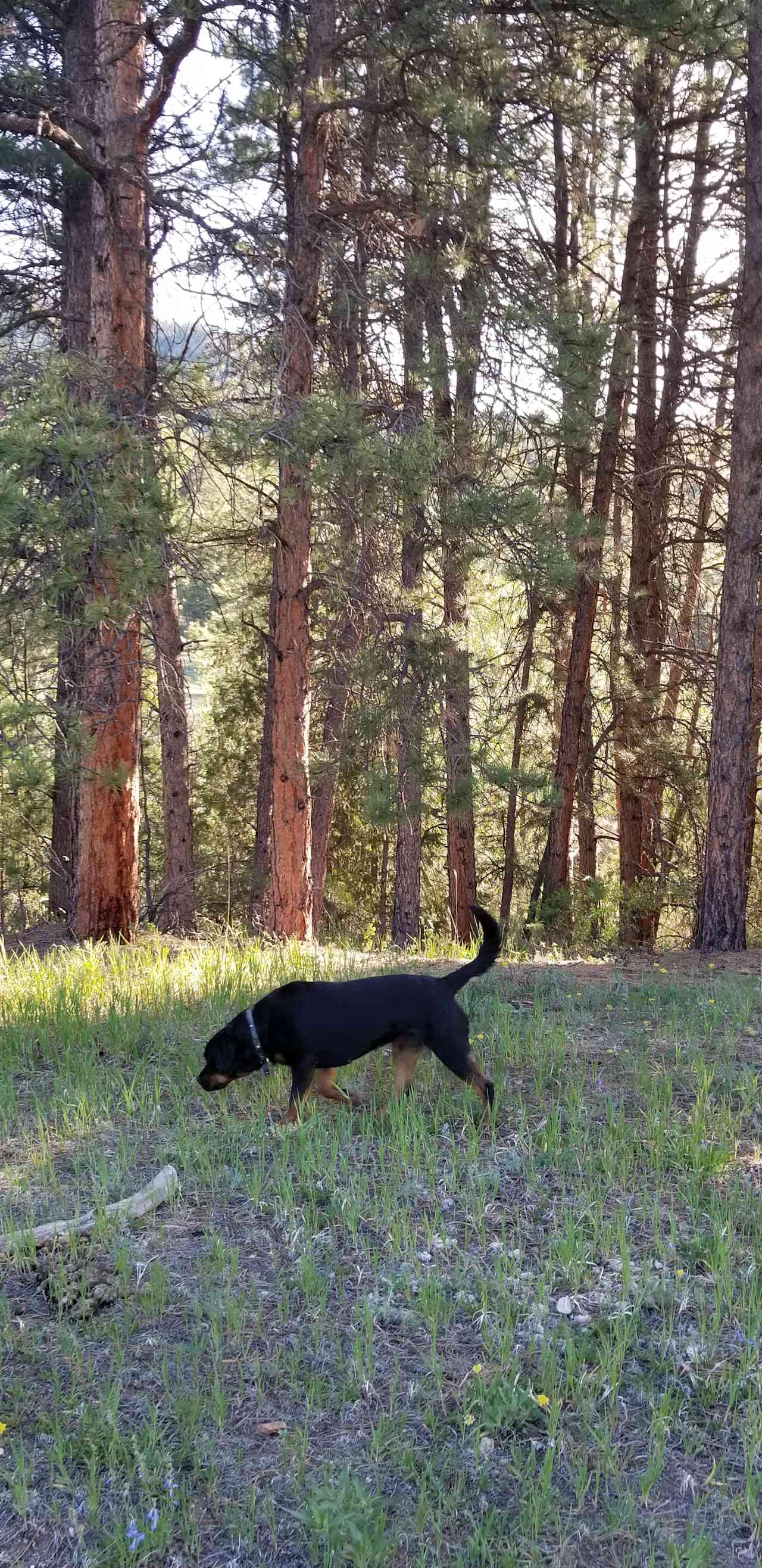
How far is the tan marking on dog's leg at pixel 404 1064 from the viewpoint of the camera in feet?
20.8

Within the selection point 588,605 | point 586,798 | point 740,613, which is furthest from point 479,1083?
point 586,798

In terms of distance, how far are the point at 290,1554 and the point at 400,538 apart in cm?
1147

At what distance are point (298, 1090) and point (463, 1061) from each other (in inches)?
33.1

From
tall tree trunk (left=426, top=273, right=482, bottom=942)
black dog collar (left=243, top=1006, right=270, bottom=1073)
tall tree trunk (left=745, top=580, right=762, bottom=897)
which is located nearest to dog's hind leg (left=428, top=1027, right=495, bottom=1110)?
black dog collar (left=243, top=1006, right=270, bottom=1073)

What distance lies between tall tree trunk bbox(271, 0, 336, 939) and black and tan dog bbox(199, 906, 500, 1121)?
6.21 meters

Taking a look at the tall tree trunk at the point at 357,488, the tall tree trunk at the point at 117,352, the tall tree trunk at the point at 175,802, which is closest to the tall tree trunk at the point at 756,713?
the tall tree trunk at the point at 357,488

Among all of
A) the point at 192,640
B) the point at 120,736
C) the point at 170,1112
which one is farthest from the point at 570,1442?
the point at 192,640

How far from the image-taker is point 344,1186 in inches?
213

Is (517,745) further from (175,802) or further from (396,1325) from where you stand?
(396,1325)

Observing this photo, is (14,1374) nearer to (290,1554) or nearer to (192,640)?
(290,1554)

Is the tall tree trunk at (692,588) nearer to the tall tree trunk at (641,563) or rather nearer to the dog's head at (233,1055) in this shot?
the tall tree trunk at (641,563)

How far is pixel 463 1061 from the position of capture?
6.12m

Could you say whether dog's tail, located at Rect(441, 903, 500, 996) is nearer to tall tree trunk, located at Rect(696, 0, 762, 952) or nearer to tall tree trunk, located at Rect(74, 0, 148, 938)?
tall tree trunk, located at Rect(74, 0, 148, 938)

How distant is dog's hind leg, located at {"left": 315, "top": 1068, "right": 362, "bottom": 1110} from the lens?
6.48m
